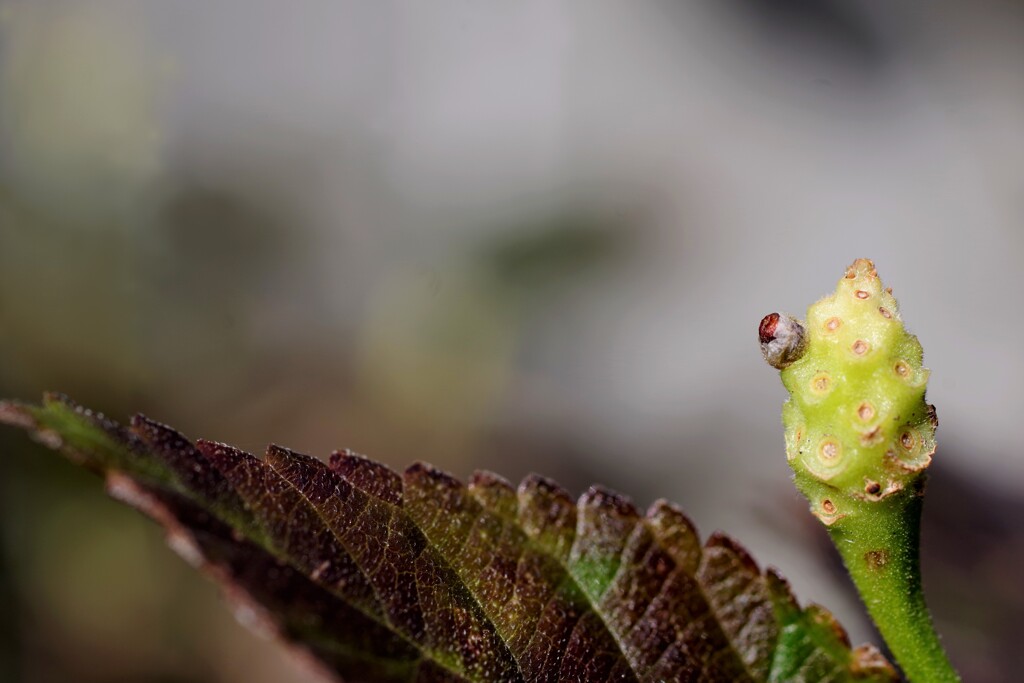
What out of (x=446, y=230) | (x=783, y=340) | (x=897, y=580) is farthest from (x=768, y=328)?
(x=446, y=230)

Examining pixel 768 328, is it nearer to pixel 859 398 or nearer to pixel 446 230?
pixel 859 398

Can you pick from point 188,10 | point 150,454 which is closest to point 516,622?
point 150,454

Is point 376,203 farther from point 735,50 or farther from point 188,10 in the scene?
point 735,50

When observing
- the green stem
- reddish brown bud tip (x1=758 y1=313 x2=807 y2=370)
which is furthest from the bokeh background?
reddish brown bud tip (x1=758 y1=313 x2=807 y2=370)

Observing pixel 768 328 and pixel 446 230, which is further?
pixel 446 230

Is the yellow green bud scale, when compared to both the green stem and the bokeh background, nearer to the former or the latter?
the green stem

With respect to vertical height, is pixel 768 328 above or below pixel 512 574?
above

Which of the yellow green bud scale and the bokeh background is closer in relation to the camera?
the yellow green bud scale
